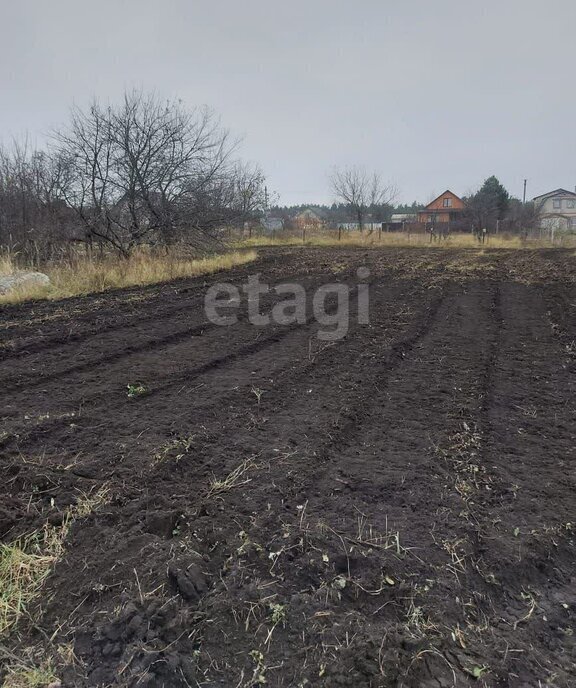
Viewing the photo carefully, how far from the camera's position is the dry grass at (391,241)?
2134 centimetres

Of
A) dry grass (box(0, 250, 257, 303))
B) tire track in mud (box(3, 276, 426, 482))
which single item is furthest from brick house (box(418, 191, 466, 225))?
tire track in mud (box(3, 276, 426, 482))

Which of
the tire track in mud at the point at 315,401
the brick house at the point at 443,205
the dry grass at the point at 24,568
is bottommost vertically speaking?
the dry grass at the point at 24,568

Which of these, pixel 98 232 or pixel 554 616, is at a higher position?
pixel 98 232

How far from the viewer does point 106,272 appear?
822 cm

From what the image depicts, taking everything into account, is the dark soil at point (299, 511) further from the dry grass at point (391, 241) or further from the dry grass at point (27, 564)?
the dry grass at point (391, 241)

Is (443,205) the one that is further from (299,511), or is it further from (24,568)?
(24,568)

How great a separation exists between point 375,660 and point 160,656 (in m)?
0.67

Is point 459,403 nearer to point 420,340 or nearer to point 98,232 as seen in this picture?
point 420,340

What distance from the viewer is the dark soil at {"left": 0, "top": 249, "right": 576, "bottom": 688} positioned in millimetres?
1397

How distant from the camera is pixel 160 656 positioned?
4.42 feet

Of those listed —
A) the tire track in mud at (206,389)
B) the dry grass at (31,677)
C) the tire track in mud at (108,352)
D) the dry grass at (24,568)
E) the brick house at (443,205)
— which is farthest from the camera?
the brick house at (443,205)

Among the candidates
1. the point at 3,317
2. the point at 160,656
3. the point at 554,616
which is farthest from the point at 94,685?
the point at 3,317

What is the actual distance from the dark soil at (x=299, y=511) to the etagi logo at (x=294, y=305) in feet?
3.94

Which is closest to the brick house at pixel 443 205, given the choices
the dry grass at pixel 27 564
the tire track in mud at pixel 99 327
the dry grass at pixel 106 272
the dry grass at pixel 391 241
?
the dry grass at pixel 391 241
